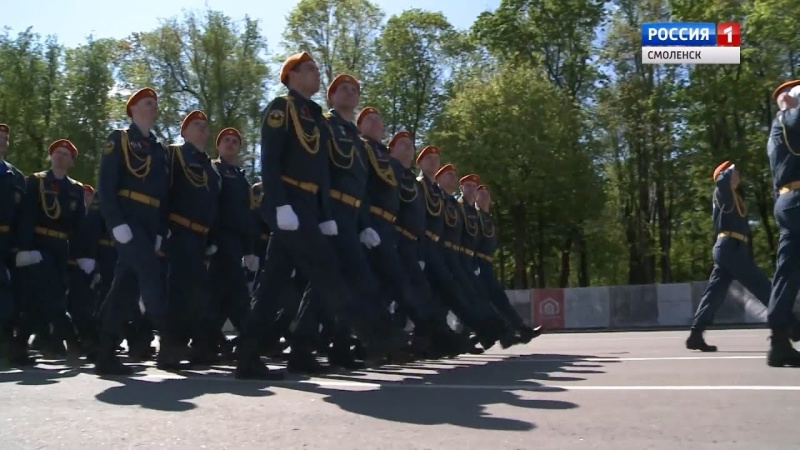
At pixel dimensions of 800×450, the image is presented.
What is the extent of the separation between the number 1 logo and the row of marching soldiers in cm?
2508

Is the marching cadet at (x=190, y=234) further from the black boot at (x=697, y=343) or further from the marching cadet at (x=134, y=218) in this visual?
the black boot at (x=697, y=343)

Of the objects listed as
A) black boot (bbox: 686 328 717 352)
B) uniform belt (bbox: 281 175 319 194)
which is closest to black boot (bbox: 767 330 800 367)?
black boot (bbox: 686 328 717 352)

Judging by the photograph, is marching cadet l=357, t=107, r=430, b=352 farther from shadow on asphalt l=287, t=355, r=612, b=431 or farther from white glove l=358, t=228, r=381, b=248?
shadow on asphalt l=287, t=355, r=612, b=431

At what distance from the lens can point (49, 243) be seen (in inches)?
361

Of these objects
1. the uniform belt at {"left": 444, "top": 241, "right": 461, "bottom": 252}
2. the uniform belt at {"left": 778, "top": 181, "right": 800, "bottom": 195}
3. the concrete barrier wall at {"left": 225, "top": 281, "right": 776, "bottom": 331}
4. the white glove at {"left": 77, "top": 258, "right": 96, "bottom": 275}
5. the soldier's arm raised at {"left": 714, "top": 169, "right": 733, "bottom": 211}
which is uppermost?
the soldier's arm raised at {"left": 714, "top": 169, "right": 733, "bottom": 211}

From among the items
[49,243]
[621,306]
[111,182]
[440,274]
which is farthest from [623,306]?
[111,182]

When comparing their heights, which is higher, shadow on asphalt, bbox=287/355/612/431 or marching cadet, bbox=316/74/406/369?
marching cadet, bbox=316/74/406/369

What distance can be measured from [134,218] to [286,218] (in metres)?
1.67

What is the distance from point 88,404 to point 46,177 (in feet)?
13.8

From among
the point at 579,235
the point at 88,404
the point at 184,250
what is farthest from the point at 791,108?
the point at 579,235

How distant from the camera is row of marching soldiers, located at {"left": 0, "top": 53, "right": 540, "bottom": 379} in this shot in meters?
6.60

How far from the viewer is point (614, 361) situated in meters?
8.52

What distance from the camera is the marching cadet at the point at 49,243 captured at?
8.92 meters

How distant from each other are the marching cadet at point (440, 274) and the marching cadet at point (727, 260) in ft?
6.89
